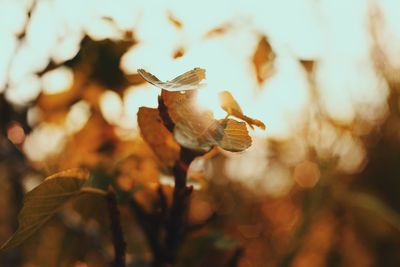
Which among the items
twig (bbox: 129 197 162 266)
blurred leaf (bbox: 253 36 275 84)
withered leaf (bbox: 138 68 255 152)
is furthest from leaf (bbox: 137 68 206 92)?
blurred leaf (bbox: 253 36 275 84)

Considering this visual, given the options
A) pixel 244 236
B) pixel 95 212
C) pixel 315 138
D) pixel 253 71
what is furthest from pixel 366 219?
pixel 95 212

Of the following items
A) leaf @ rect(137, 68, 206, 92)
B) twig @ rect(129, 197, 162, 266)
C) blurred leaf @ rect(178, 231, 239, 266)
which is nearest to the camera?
leaf @ rect(137, 68, 206, 92)

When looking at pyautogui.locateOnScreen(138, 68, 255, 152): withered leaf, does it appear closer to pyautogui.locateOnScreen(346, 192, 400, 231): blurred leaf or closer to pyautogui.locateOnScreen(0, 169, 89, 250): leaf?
pyautogui.locateOnScreen(0, 169, 89, 250): leaf

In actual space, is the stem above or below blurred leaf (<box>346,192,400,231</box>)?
above

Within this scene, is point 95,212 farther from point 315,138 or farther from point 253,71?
point 315,138

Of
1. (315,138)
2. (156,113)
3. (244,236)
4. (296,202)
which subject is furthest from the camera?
(296,202)

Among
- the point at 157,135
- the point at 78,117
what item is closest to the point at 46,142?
the point at 78,117

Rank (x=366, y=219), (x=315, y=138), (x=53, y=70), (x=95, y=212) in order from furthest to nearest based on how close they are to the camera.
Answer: (x=366, y=219) → (x=315, y=138) → (x=53, y=70) → (x=95, y=212)

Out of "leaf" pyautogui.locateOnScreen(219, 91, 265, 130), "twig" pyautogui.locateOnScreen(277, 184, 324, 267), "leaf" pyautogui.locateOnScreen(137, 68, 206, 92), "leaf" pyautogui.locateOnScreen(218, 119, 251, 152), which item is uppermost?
"leaf" pyautogui.locateOnScreen(137, 68, 206, 92)
